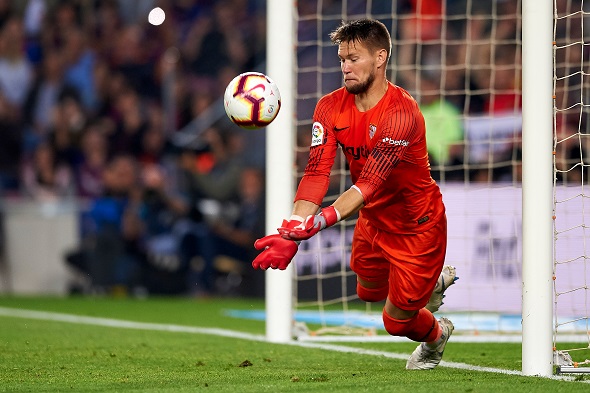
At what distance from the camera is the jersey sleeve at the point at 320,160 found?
18.2 feet

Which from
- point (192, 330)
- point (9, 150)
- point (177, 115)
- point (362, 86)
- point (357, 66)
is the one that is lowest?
point (192, 330)

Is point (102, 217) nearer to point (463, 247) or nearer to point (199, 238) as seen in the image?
point (199, 238)

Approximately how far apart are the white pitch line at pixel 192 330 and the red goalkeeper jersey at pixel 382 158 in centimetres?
102

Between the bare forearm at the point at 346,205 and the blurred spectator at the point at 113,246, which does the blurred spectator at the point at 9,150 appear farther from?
the bare forearm at the point at 346,205

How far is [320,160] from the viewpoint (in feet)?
18.5

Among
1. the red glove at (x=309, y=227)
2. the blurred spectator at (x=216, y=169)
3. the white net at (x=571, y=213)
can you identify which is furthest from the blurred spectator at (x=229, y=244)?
the red glove at (x=309, y=227)

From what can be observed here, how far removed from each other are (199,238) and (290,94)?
5166mm

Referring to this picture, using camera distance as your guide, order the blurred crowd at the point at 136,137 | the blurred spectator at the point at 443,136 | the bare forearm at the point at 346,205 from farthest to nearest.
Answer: the blurred crowd at the point at 136,137, the blurred spectator at the point at 443,136, the bare forearm at the point at 346,205

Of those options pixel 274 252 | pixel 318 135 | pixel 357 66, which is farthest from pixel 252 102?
pixel 274 252

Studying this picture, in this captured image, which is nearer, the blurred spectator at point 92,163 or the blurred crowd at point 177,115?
the blurred crowd at point 177,115

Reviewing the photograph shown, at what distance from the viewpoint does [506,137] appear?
10.6m

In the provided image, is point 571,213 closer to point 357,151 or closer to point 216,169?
point 357,151

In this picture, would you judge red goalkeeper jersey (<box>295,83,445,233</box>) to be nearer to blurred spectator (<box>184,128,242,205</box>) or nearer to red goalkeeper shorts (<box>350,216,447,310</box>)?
red goalkeeper shorts (<box>350,216,447,310</box>)

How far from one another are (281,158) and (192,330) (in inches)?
77.4
